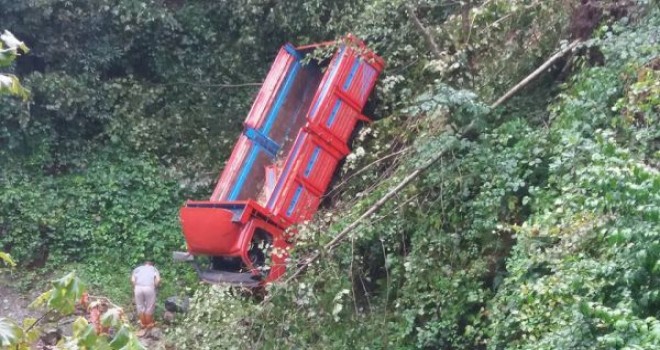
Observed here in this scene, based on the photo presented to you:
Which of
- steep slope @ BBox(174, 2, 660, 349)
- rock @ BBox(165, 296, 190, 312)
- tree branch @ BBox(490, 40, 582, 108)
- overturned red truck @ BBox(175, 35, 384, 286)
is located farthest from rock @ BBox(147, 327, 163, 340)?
tree branch @ BBox(490, 40, 582, 108)

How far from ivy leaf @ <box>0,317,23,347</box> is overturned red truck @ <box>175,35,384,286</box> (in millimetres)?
5121

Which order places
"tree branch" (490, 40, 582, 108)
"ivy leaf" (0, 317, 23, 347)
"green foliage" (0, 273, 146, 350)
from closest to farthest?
"ivy leaf" (0, 317, 23, 347) < "green foliage" (0, 273, 146, 350) < "tree branch" (490, 40, 582, 108)

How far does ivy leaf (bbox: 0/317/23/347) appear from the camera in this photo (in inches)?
91.4

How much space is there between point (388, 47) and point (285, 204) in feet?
7.50

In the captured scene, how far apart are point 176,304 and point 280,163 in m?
2.10

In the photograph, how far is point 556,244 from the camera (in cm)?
534

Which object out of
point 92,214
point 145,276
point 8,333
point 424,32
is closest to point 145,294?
point 145,276

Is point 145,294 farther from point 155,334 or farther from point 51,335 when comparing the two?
point 51,335

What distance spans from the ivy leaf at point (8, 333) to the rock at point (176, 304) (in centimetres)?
706

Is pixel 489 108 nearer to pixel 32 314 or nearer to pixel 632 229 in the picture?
pixel 632 229

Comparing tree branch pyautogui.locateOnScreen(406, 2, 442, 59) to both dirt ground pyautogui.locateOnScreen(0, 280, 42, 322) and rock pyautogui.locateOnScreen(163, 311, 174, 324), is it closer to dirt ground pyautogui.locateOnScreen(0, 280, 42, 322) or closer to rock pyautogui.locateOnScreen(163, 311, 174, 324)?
rock pyautogui.locateOnScreen(163, 311, 174, 324)

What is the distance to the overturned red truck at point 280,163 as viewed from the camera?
8.41 metres

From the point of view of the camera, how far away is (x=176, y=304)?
9.52 m

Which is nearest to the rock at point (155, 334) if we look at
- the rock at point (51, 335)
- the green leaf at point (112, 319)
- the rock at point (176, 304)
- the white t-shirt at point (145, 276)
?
the rock at point (176, 304)
